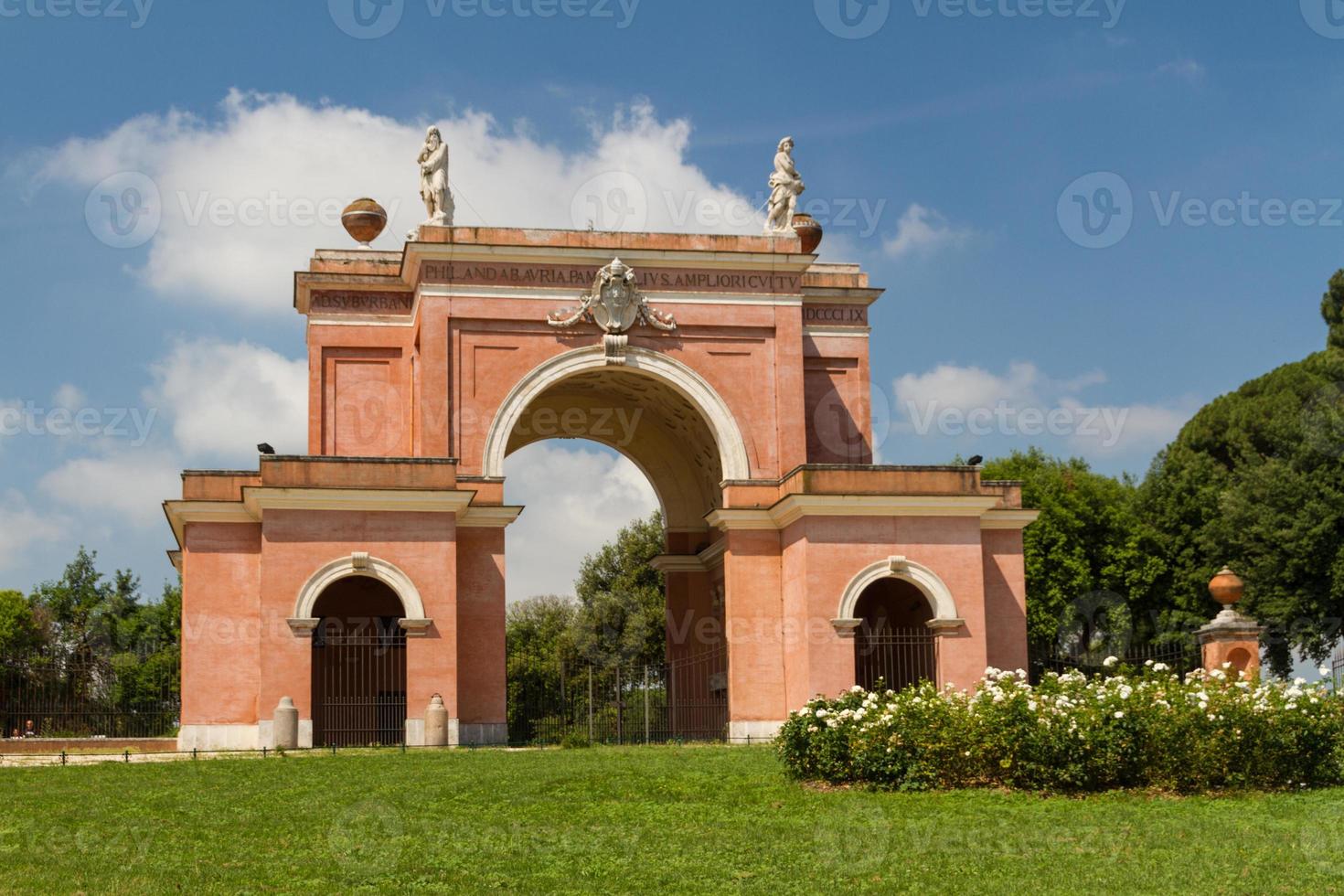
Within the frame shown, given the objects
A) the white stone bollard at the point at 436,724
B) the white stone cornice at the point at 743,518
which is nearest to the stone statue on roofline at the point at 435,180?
the white stone cornice at the point at 743,518

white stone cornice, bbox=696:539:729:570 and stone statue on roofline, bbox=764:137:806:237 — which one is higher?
stone statue on roofline, bbox=764:137:806:237

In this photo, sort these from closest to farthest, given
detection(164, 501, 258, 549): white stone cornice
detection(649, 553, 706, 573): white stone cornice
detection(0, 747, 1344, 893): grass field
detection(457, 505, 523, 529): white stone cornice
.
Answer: detection(0, 747, 1344, 893): grass field, detection(164, 501, 258, 549): white stone cornice, detection(457, 505, 523, 529): white stone cornice, detection(649, 553, 706, 573): white stone cornice

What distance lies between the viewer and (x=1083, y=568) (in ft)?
161

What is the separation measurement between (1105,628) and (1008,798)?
33.2m

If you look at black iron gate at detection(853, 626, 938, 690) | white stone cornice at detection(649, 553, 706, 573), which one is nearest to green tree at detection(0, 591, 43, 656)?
white stone cornice at detection(649, 553, 706, 573)

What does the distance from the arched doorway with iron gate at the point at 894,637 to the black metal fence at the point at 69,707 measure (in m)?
15.3

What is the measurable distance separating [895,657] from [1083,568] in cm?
1673

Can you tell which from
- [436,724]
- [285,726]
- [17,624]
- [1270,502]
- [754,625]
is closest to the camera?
[285,726]

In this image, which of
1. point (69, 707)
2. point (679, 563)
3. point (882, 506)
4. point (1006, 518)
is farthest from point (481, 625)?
point (1006, 518)

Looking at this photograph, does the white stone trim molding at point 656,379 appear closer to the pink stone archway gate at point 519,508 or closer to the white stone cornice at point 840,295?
the pink stone archway gate at point 519,508

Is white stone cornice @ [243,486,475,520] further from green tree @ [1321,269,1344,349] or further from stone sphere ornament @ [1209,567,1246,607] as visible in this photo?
green tree @ [1321,269,1344,349]

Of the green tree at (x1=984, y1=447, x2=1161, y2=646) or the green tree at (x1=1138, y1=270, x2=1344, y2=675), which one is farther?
the green tree at (x1=984, y1=447, x2=1161, y2=646)

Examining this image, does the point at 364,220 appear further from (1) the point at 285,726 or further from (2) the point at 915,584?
(2) the point at 915,584

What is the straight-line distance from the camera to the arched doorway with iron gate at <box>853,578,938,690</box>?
33281 millimetres
